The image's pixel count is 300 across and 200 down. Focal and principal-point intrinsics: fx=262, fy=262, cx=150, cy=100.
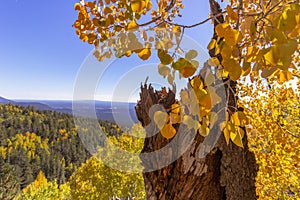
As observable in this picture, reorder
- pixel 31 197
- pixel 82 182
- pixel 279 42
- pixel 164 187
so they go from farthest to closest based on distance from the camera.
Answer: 1. pixel 31 197
2. pixel 82 182
3. pixel 164 187
4. pixel 279 42

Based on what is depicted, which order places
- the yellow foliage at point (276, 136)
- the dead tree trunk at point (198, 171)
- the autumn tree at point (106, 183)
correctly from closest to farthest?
the dead tree trunk at point (198, 171), the yellow foliage at point (276, 136), the autumn tree at point (106, 183)

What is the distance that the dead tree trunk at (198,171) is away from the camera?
143 cm

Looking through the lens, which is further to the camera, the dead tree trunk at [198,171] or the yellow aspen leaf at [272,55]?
the dead tree trunk at [198,171]

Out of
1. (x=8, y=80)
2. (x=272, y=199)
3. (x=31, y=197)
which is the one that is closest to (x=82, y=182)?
(x=31, y=197)

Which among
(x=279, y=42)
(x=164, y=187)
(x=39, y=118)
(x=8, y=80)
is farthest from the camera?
(x=8, y=80)

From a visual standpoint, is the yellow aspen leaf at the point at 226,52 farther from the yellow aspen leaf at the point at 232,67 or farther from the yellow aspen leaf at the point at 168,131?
the yellow aspen leaf at the point at 168,131

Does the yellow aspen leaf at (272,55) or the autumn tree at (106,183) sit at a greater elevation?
the yellow aspen leaf at (272,55)

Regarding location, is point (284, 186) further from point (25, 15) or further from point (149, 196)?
point (25, 15)

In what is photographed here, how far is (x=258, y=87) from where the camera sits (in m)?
3.83

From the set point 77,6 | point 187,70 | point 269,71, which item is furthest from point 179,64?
point 77,6

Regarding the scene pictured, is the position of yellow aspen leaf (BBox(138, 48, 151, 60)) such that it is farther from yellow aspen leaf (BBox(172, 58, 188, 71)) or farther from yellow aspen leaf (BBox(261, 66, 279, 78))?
yellow aspen leaf (BBox(261, 66, 279, 78))

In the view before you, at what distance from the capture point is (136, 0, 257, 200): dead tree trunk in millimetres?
1426

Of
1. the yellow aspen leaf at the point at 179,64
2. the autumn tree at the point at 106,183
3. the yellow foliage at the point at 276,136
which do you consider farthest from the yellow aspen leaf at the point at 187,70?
the autumn tree at the point at 106,183

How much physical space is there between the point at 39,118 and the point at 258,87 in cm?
5682
